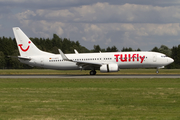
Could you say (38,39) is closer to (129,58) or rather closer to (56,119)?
(129,58)

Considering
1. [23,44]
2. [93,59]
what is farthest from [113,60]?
[23,44]

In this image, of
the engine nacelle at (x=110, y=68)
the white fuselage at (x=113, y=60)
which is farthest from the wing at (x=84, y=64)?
the engine nacelle at (x=110, y=68)

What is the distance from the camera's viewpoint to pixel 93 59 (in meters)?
43.9

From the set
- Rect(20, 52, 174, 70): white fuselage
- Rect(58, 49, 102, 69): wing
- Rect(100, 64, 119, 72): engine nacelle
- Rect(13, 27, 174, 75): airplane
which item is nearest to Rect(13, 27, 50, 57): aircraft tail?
Rect(13, 27, 174, 75): airplane

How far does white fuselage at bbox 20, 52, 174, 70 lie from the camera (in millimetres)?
42250

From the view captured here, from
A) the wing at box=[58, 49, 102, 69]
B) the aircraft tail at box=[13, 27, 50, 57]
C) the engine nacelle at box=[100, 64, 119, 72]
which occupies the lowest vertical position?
the engine nacelle at box=[100, 64, 119, 72]

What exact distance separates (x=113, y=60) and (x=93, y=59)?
3378 millimetres

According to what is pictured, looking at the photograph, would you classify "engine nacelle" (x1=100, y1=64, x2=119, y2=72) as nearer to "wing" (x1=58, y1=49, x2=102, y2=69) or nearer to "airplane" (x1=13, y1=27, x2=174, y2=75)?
"airplane" (x1=13, y1=27, x2=174, y2=75)

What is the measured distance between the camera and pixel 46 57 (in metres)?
45.2

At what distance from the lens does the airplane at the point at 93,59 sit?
42.1 m

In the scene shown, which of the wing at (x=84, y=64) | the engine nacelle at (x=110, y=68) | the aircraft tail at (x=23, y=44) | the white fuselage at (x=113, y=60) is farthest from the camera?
the aircraft tail at (x=23, y=44)

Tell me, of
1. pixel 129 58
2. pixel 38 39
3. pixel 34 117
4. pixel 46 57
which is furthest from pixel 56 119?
pixel 38 39

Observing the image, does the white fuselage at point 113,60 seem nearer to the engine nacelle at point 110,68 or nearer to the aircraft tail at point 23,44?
the aircraft tail at point 23,44

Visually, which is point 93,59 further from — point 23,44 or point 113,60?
point 23,44
